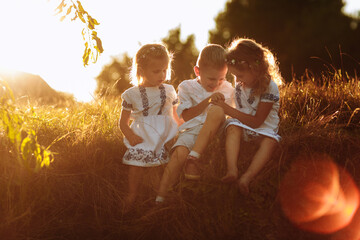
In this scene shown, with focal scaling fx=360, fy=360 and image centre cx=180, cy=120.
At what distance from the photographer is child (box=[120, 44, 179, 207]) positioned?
131 inches

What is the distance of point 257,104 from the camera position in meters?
3.33

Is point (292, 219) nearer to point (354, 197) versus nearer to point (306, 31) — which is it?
point (354, 197)

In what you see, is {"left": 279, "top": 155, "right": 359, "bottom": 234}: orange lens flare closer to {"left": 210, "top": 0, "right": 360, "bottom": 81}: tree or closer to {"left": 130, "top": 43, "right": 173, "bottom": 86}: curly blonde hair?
{"left": 130, "top": 43, "right": 173, "bottom": 86}: curly blonde hair

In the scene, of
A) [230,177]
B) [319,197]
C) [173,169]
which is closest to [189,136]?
[173,169]

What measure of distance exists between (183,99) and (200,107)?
0.85 feet

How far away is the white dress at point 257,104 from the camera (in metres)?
3.15

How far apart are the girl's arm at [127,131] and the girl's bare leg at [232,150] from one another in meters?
0.84

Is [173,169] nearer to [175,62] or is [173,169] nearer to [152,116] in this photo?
[152,116]

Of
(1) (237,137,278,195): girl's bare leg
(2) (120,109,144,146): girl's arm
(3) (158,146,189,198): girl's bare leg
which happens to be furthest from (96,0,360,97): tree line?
(1) (237,137,278,195): girl's bare leg

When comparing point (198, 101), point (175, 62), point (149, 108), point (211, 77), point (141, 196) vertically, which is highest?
point (175, 62)

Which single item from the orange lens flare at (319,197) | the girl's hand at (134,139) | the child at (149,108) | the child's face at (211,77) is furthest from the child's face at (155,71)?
the orange lens flare at (319,197)

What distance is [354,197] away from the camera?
109 inches

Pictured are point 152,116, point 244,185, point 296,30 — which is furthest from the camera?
point 296,30

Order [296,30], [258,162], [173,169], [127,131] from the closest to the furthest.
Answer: [258,162], [173,169], [127,131], [296,30]
